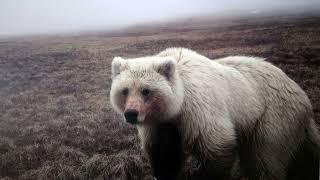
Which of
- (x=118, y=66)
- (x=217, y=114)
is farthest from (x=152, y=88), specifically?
(x=217, y=114)

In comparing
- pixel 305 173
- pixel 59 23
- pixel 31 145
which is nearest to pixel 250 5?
pixel 305 173

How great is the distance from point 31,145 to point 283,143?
78.2 inches

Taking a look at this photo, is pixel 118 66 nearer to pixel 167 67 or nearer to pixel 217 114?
pixel 167 67

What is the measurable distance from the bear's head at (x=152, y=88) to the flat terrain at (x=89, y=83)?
2.81 feet

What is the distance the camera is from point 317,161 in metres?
2.64

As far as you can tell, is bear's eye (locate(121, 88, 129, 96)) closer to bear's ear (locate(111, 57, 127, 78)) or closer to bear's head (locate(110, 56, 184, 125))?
bear's head (locate(110, 56, 184, 125))

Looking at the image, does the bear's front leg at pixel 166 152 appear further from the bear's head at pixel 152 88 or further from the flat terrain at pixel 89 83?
the flat terrain at pixel 89 83

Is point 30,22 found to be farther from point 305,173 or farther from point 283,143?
point 305,173

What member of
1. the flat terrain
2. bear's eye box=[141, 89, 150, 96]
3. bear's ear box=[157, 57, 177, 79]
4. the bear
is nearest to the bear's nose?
the bear

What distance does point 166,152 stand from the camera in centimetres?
250

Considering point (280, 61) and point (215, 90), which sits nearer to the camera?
point (215, 90)

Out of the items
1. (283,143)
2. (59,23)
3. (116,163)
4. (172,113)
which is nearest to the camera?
(172,113)

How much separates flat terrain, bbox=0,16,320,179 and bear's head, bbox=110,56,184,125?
0.86 metres

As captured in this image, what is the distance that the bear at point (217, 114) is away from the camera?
2195 mm
